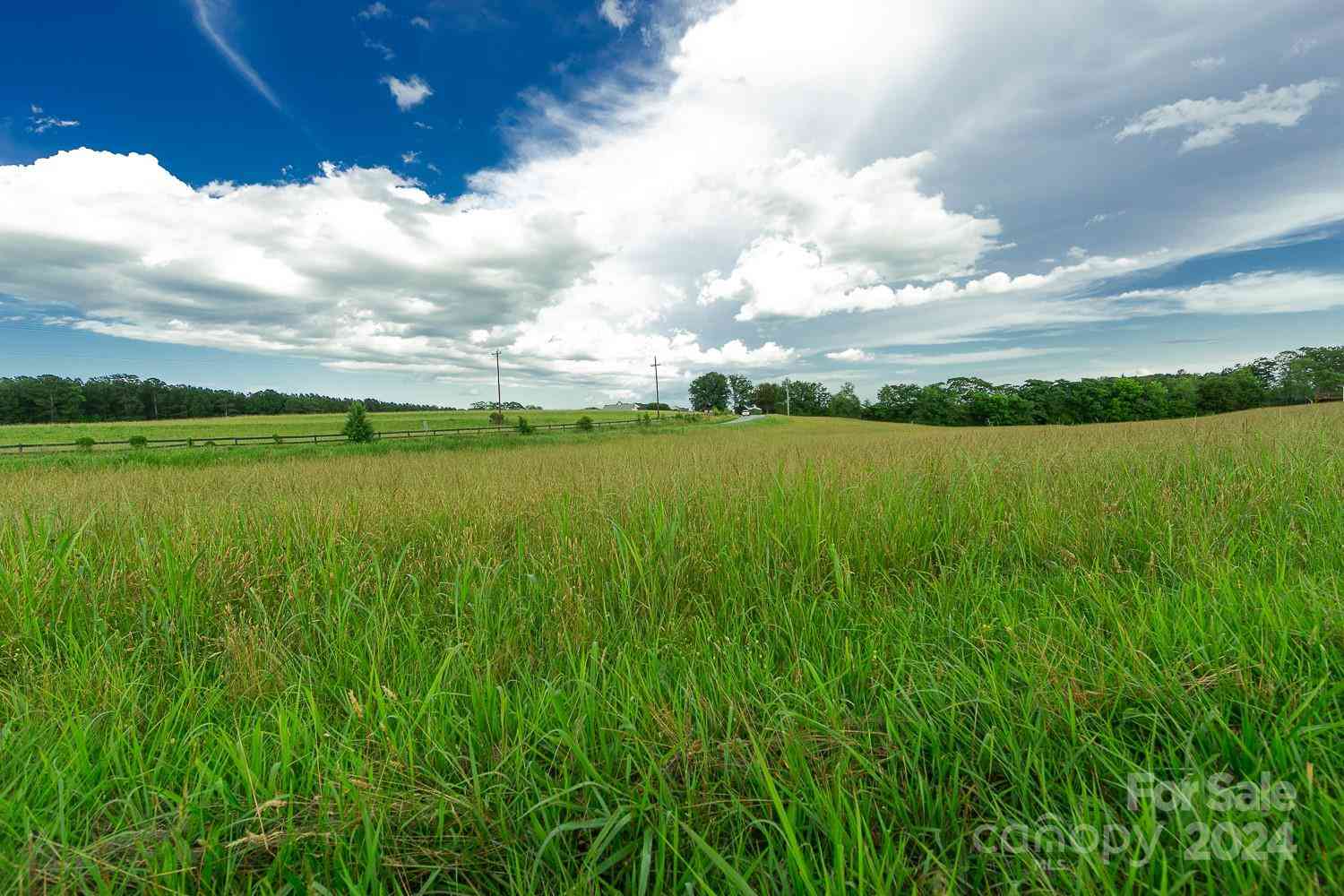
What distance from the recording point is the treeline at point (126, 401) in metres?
104

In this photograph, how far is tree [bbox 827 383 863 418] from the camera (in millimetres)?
115688

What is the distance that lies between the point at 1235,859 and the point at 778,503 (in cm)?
272

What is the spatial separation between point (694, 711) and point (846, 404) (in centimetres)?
12705

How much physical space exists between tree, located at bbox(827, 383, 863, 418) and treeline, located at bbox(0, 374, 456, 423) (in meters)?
99.4

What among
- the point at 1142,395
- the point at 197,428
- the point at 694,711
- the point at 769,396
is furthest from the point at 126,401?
the point at 1142,395

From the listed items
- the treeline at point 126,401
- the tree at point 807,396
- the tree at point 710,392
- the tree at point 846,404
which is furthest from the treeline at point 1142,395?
the treeline at point 126,401

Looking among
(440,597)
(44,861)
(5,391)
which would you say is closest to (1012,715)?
(44,861)

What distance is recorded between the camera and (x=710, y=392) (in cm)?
14188

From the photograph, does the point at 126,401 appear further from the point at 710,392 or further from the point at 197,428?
the point at 710,392

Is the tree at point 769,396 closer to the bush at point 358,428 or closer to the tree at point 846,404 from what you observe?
the tree at point 846,404

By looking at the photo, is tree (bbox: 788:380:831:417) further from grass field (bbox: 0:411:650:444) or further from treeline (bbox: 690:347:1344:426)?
grass field (bbox: 0:411:650:444)

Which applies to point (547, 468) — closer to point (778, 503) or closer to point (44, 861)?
point (778, 503)

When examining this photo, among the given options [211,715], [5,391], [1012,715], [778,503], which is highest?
[5,391]

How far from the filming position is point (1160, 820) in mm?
1110
